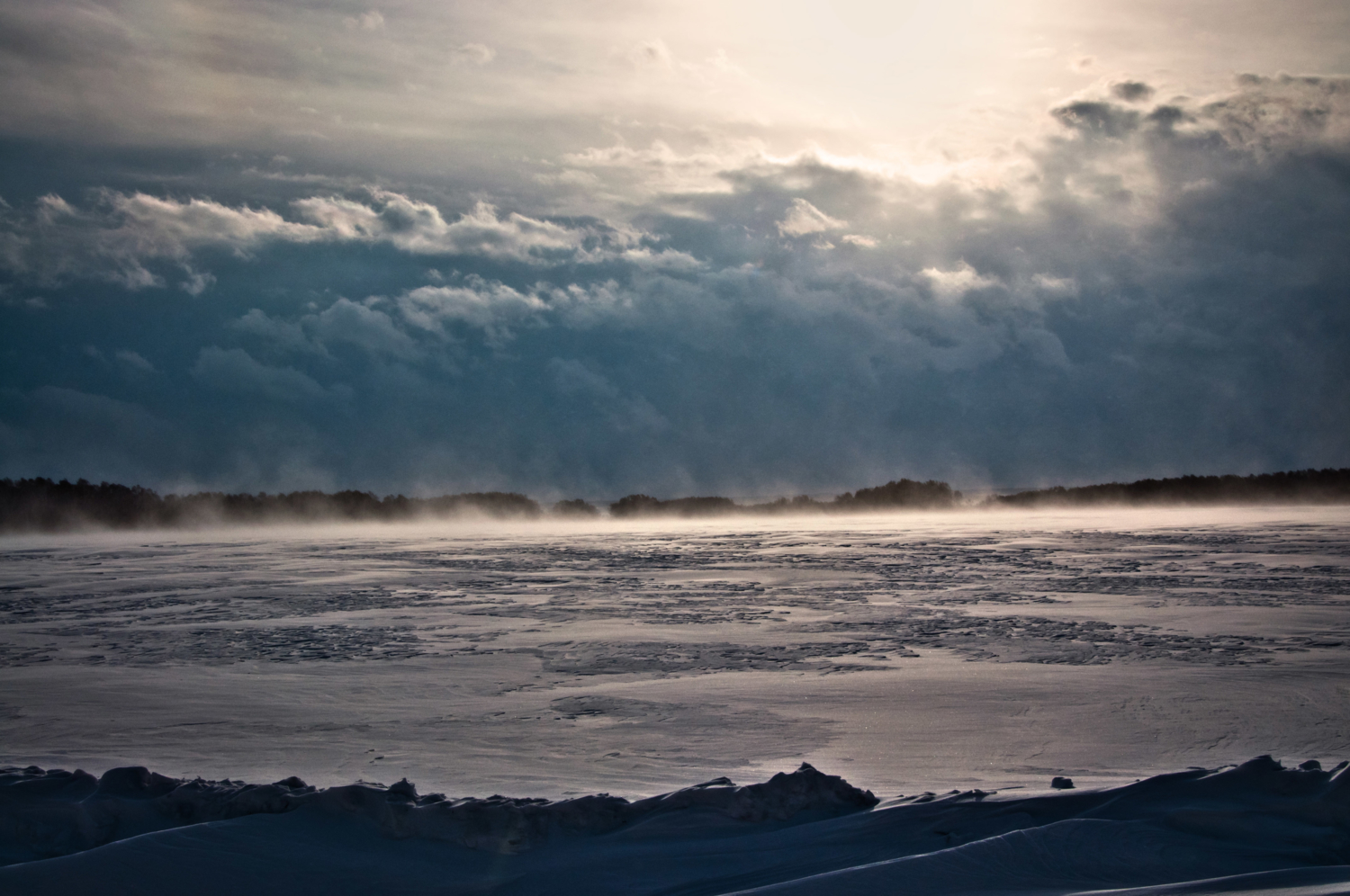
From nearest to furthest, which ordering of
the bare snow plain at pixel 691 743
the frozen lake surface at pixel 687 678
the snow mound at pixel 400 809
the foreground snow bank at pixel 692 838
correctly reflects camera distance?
the foreground snow bank at pixel 692 838 < the bare snow plain at pixel 691 743 < the snow mound at pixel 400 809 < the frozen lake surface at pixel 687 678

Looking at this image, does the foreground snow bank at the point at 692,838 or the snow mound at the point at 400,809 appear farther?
the snow mound at the point at 400,809

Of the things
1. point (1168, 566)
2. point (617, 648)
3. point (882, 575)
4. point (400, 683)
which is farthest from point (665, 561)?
point (400, 683)

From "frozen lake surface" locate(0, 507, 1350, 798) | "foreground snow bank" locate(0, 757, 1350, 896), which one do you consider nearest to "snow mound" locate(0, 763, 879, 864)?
"foreground snow bank" locate(0, 757, 1350, 896)

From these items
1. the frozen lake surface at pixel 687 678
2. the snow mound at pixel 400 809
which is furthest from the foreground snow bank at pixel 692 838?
the frozen lake surface at pixel 687 678

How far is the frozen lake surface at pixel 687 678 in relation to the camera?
4.08 metres

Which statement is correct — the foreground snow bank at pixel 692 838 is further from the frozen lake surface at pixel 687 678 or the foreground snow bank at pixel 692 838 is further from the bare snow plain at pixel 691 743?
the frozen lake surface at pixel 687 678

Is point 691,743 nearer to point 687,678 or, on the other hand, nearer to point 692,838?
point 692,838

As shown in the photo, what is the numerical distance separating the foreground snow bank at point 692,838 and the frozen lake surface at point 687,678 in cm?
41

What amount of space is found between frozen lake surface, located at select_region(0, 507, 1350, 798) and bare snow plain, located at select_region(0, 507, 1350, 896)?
0.03 metres

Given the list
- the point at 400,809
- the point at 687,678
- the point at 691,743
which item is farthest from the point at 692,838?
the point at 687,678

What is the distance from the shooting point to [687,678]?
5863 mm

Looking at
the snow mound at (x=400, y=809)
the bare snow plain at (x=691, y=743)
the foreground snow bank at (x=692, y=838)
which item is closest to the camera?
the foreground snow bank at (x=692, y=838)

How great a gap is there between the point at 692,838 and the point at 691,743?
4.05ft

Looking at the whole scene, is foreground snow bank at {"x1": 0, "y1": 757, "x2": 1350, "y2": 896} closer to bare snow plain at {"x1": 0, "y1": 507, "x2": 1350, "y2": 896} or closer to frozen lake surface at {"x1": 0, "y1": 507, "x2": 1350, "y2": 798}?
bare snow plain at {"x1": 0, "y1": 507, "x2": 1350, "y2": 896}
